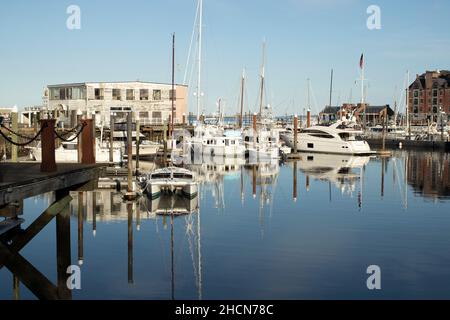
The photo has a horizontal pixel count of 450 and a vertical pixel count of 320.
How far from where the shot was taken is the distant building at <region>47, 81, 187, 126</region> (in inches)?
3061

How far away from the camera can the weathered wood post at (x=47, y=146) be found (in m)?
14.4

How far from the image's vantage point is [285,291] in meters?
16.7

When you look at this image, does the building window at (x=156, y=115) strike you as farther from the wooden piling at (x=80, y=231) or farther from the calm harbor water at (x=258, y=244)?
the wooden piling at (x=80, y=231)

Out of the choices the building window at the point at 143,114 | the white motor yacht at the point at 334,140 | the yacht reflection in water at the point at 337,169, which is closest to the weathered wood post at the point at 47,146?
the yacht reflection in water at the point at 337,169

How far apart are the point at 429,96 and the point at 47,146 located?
14621 cm

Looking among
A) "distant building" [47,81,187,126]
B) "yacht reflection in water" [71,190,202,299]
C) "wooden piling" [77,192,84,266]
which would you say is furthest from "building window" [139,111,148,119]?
"wooden piling" [77,192,84,266]

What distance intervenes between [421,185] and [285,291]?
3169 cm

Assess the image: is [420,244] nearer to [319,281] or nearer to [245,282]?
[319,281]

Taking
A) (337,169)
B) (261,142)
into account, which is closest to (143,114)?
(261,142)

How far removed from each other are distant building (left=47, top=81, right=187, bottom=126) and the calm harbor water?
129 feet

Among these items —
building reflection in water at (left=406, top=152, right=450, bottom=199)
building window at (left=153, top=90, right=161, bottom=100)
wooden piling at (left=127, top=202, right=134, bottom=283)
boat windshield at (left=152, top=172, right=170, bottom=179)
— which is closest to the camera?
wooden piling at (left=127, top=202, right=134, bottom=283)

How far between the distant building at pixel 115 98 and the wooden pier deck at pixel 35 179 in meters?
60.3

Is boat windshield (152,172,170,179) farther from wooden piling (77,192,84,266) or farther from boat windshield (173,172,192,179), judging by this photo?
wooden piling (77,192,84,266)
